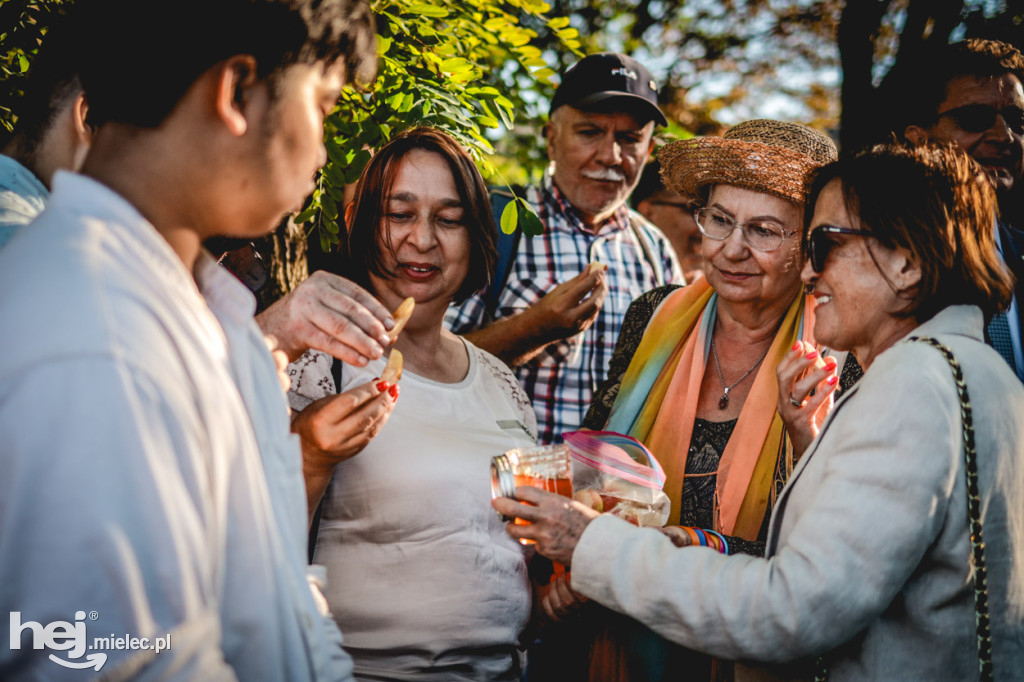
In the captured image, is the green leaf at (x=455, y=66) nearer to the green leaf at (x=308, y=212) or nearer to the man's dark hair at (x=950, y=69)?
the green leaf at (x=308, y=212)

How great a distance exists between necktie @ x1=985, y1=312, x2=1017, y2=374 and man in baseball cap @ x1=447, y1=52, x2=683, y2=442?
5.56 feet

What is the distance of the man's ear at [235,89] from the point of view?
1.21 m

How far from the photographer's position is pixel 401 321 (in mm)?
2102

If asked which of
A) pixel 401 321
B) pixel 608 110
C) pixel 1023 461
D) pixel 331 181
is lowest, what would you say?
pixel 1023 461

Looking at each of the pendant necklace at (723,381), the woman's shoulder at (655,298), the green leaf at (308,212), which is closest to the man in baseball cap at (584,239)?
the woman's shoulder at (655,298)

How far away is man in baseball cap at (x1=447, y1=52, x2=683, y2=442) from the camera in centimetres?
402

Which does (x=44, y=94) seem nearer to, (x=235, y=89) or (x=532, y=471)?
(x=235, y=89)

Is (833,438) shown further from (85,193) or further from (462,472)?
(85,193)

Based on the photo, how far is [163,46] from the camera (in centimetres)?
119

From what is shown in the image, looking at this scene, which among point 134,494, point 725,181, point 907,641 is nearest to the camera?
point 134,494

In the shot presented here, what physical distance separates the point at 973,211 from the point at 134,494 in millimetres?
2026

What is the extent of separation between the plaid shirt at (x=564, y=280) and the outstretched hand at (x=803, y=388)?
1480mm

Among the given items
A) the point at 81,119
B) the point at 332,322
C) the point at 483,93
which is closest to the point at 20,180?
the point at 81,119

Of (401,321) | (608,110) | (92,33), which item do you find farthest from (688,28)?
(92,33)
